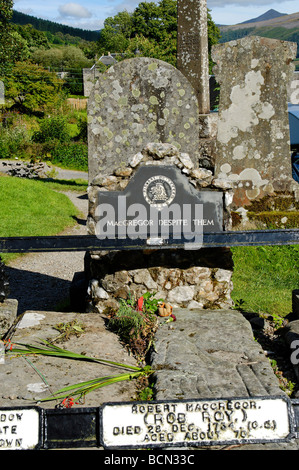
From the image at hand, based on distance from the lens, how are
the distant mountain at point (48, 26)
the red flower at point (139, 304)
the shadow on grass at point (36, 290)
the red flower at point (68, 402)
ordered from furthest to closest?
the distant mountain at point (48, 26)
the shadow on grass at point (36, 290)
the red flower at point (139, 304)
the red flower at point (68, 402)

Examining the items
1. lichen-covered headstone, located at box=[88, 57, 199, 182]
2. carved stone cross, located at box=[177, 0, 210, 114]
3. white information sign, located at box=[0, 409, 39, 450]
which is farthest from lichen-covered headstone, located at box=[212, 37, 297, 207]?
white information sign, located at box=[0, 409, 39, 450]

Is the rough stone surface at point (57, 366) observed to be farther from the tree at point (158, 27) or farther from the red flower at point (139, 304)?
the tree at point (158, 27)

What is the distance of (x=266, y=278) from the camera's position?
290 inches

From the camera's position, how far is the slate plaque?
525cm

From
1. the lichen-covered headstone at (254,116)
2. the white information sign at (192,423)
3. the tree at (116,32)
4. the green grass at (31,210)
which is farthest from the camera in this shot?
the tree at (116,32)

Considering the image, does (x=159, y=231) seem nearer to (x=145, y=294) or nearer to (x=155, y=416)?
(x=145, y=294)

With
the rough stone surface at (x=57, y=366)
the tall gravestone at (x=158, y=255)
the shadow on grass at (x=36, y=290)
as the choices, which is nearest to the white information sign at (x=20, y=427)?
the rough stone surface at (x=57, y=366)

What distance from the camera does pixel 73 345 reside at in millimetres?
4469

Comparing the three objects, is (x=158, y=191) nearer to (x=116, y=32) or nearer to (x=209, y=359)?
(x=209, y=359)

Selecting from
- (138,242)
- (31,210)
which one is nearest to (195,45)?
(31,210)

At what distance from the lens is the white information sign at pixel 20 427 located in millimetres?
3066

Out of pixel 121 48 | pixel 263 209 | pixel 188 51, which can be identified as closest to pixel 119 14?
pixel 121 48

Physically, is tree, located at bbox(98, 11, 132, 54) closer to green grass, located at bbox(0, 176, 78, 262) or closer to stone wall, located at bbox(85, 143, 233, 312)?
green grass, located at bbox(0, 176, 78, 262)

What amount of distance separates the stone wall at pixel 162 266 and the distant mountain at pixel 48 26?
165 m
